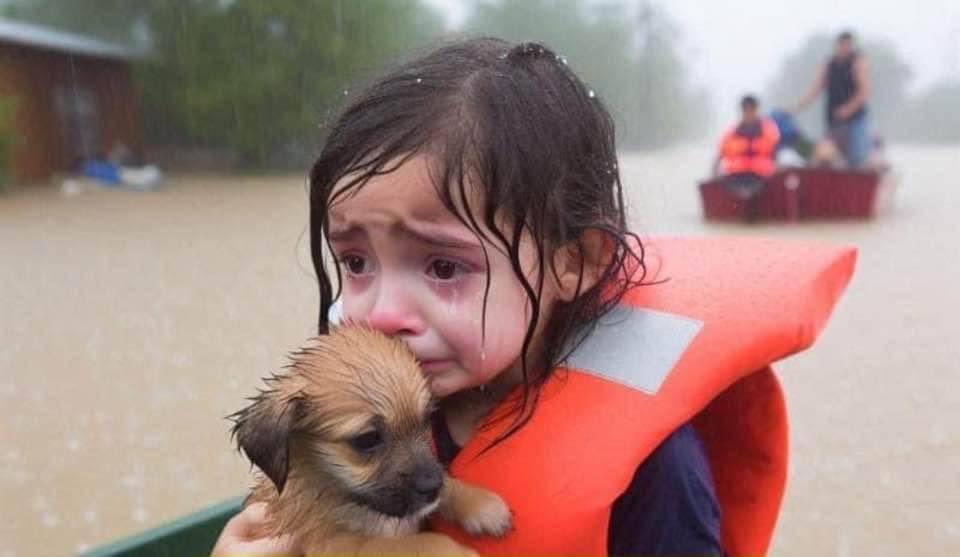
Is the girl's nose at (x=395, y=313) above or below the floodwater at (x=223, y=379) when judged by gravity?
above

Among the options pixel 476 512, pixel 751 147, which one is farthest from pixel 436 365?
pixel 751 147

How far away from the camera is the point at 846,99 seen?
45.9 ft

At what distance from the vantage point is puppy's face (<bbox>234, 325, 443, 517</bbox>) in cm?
155

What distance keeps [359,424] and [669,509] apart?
0.59 meters

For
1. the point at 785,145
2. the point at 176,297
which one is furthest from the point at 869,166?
the point at 176,297

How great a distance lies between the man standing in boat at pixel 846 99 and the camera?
13766mm

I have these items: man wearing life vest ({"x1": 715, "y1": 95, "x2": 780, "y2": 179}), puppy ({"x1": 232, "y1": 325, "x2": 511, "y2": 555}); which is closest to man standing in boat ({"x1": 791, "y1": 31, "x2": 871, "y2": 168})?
man wearing life vest ({"x1": 715, "y1": 95, "x2": 780, "y2": 179})

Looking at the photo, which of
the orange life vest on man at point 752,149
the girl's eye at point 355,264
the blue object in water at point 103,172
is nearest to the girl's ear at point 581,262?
the girl's eye at point 355,264

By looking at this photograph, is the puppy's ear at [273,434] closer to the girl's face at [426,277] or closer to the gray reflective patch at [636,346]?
the girl's face at [426,277]

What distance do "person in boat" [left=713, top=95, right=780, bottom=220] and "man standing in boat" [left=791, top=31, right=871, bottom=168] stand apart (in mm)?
1347

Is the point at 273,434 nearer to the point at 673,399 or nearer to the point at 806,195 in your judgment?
the point at 673,399

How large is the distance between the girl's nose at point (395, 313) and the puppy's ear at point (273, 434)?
0.18 m

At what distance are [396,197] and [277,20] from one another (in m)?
23.8

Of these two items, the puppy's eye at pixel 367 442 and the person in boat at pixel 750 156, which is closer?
the puppy's eye at pixel 367 442
